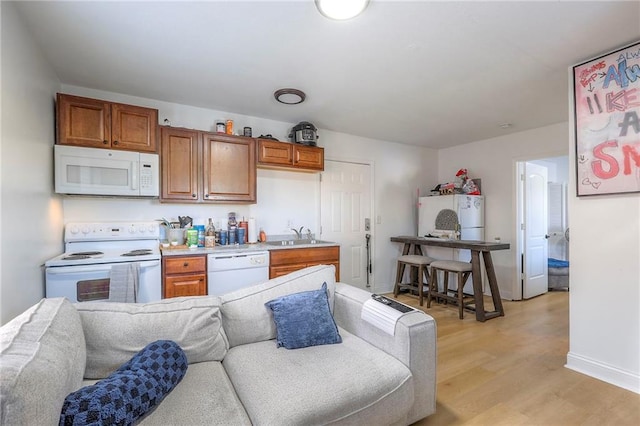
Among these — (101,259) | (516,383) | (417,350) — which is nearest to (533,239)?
(516,383)

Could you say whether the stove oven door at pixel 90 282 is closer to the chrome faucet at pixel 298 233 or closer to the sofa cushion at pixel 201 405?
the sofa cushion at pixel 201 405

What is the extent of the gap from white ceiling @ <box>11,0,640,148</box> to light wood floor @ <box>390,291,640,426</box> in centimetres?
238

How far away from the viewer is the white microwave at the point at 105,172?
2.45 m

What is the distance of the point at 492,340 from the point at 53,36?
4.30 metres

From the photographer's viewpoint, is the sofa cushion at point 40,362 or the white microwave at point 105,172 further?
the white microwave at point 105,172

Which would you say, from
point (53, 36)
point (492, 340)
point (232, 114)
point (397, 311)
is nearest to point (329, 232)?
point (232, 114)

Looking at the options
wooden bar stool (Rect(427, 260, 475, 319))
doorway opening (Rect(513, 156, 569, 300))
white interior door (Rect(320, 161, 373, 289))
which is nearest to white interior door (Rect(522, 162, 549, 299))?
doorway opening (Rect(513, 156, 569, 300))

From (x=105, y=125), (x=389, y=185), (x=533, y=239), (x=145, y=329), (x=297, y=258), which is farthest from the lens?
(x=389, y=185)

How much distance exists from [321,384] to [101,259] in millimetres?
2004

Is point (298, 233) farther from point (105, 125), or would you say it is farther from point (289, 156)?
point (105, 125)

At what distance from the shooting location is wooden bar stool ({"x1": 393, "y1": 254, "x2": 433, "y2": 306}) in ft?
13.1

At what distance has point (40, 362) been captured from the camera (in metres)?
0.94

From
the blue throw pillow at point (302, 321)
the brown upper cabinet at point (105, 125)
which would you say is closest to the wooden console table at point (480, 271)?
the blue throw pillow at point (302, 321)

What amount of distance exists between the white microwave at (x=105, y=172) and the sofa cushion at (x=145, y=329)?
1.47 meters
